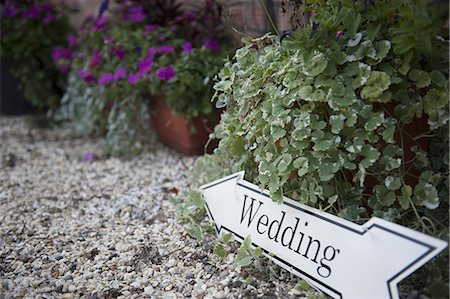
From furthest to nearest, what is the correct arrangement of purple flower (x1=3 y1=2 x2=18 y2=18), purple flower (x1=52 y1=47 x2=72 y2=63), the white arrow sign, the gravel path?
1. purple flower (x1=3 y1=2 x2=18 y2=18)
2. purple flower (x1=52 y1=47 x2=72 y2=63)
3. the gravel path
4. the white arrow sign

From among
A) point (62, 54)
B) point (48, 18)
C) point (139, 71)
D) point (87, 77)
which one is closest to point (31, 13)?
point (48, 18)

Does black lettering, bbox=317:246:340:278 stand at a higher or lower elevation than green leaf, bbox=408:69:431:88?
lower

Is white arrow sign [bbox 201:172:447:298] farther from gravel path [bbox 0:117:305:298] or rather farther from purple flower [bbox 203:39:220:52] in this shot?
purple flower [bbox 203:39:220:52]

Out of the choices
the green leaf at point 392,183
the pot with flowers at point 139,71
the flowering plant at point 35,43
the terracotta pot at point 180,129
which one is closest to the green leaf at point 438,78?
the green leaf at point 392,183

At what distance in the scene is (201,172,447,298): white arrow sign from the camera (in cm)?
113

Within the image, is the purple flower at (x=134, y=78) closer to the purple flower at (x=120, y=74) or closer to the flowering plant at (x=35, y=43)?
the purple flower at (x=120, y=74)

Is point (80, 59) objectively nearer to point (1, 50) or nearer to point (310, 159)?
point (1, 50)

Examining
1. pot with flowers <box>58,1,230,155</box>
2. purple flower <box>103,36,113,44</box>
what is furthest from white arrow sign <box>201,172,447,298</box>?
purple flower <box>103,36,113,44</box>

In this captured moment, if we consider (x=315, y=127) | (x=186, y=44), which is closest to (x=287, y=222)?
(x=315, y=127)

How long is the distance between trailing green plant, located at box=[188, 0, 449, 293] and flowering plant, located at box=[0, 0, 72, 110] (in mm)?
2423

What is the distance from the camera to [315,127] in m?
1.30

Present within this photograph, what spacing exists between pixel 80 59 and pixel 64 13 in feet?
3.15

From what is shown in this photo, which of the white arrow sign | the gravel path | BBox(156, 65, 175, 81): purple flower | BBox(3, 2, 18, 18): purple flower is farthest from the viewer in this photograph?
BBox(3, 2, 18, 18): purple flower

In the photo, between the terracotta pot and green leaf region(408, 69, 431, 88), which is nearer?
green leaf region(408, 69, 431, 88)
